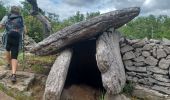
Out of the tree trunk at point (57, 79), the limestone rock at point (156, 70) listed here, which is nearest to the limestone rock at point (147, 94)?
the limestone rock at point (156, 70)

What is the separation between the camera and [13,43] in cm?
971

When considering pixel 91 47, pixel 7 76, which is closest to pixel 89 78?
pixel 91 47

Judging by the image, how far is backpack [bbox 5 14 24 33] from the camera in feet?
31.4

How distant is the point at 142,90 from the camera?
33.3ft

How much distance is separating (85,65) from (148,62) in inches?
79.8

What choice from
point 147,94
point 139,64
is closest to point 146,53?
point 139,64

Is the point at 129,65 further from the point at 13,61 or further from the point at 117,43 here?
the point at 13,61

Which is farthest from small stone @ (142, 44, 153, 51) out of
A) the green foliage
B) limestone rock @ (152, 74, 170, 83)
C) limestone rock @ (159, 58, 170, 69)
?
the green foliage

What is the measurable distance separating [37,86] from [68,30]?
1828mm

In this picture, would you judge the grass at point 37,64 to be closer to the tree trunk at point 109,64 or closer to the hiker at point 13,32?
the hiker at point 13,32

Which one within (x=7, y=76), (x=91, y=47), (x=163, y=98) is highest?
(x=91, y=47)

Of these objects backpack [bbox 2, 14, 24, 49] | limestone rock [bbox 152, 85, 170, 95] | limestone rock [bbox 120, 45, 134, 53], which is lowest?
limestone rock [bbox 152, 85, 170, 95]

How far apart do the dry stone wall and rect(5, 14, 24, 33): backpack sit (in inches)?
131

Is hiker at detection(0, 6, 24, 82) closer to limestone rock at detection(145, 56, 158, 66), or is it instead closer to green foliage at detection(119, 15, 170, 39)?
limestone rock at detection(145, 56, 158, 66)
